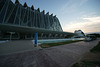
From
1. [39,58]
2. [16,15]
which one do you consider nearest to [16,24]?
[16,15]

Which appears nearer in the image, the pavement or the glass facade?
the pavement

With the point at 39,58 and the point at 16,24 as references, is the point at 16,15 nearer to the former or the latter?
the point at 16,24

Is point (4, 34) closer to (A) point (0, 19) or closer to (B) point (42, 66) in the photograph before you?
(A) point (0, 19)

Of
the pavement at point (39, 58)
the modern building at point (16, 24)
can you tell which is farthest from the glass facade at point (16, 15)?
the pavement at point (39, 58)

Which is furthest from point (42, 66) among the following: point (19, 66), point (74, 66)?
point (74, 66)

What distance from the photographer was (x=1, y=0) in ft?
73.9

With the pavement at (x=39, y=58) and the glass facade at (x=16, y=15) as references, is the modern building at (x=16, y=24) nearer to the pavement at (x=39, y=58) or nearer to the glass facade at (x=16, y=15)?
the glass facade at (x=16, y=15)

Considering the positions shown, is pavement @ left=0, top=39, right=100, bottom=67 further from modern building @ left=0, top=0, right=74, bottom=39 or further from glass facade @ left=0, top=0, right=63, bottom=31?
glass facade @ left=0, top=0, right=63, bottom=31

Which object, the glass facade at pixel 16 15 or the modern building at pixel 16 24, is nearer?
the modern building at pixel 16 24

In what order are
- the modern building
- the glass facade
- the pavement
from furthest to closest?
the glass facade
the modern building
the pavement

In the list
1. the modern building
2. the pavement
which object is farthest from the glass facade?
the pavement

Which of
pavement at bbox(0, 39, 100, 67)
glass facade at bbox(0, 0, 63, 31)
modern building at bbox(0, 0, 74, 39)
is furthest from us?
glass facade at bbox(0, 0, 63, 31)

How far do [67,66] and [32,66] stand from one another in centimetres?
195

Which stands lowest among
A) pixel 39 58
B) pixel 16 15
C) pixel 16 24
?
pixel 39 58
